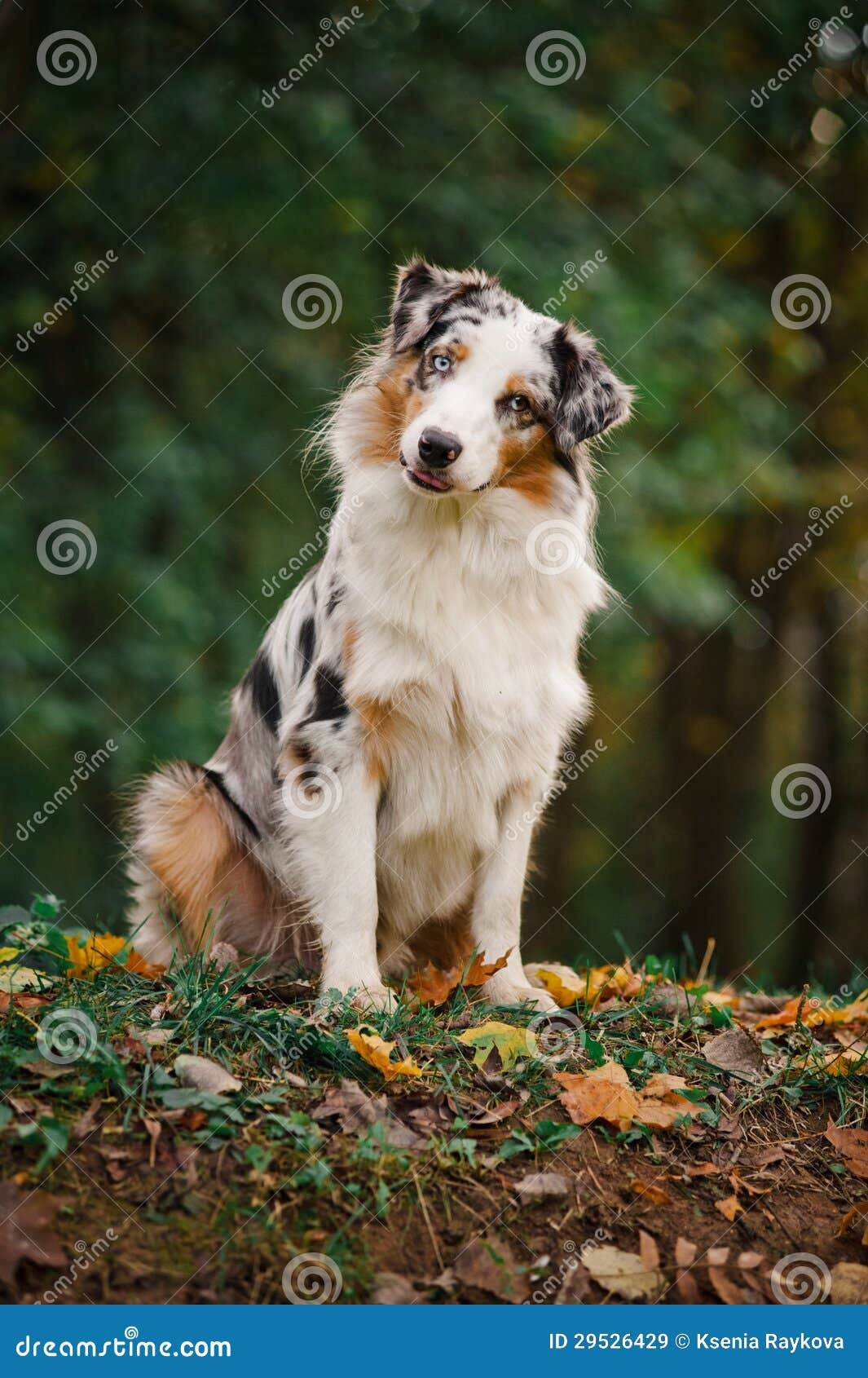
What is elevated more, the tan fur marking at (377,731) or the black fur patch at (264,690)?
the tan fur marking at (377,731)

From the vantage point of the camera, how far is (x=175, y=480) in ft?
26.9

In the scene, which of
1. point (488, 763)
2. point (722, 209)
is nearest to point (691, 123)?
point (722, 209)

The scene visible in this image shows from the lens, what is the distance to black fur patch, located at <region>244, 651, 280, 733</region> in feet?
16.1

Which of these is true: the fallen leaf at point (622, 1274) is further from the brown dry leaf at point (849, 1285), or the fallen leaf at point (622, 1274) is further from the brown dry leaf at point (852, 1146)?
the brown dry leaf at point (852, 1146)

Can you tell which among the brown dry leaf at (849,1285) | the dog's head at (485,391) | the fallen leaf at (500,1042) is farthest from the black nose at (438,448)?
the brown dry leaf at (849,1285)

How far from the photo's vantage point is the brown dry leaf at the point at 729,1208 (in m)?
3.39

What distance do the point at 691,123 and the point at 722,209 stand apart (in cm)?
85

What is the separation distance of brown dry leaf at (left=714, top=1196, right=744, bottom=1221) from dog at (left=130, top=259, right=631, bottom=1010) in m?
1.02

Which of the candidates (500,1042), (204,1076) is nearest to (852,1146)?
(500,1042)

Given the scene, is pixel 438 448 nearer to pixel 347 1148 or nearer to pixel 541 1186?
pixel 347 1148

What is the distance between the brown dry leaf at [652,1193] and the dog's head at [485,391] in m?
2.23

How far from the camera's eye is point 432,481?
409 centimetres

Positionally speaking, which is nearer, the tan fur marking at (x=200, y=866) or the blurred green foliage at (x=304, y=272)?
the tan fur marking at (x=200, y=866)

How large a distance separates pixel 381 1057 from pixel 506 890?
118 cm
